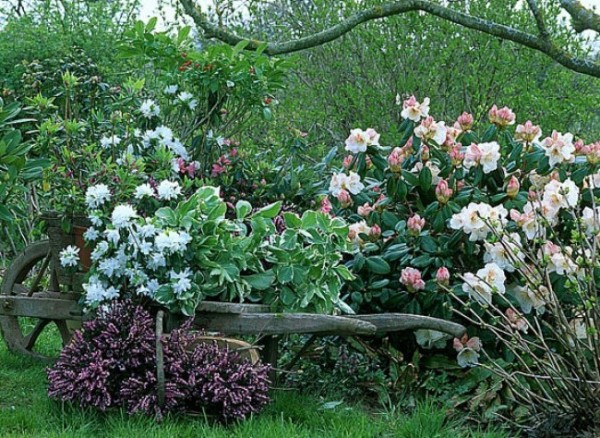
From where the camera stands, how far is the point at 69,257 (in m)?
3.83

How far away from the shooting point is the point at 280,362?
4.40 m

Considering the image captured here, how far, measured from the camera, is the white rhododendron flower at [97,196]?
143 inches

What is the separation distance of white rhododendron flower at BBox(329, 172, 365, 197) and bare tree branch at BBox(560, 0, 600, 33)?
2119mm

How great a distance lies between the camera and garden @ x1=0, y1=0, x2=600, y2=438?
3352 millimetres

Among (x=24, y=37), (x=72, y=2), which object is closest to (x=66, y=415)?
(x=24, y=37)

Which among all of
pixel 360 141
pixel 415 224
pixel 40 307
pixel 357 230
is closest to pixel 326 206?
pixel 357 230

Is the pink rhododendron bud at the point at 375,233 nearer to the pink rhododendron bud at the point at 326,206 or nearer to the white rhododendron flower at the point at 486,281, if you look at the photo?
the pink rhododendron bud at the point at 326,206

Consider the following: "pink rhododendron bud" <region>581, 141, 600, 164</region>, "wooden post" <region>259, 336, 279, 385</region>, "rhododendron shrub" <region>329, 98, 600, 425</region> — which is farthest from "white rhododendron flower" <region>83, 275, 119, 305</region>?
"pink rhododendron bud" <region>581, 141, 600, 164</region>

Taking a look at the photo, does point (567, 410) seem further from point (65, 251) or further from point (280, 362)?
point (65, 251)

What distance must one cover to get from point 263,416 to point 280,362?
93 centimetres

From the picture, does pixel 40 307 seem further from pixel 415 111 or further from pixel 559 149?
pixel 559 149

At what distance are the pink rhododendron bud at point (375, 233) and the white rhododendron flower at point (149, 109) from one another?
52.3 inches

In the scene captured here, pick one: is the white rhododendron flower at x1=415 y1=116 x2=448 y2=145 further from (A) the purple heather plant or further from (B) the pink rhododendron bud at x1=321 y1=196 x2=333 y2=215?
(A) the purple heather plant

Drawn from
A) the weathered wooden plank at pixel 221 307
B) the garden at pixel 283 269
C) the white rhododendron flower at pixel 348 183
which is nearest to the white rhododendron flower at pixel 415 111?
the garden at pixel 283 269
